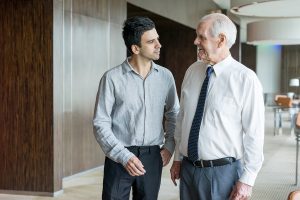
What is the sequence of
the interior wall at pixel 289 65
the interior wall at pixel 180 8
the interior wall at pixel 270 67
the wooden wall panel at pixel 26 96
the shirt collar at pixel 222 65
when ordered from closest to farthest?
the shirt collar at pixel 222 65 < the wooden wall panel at pixel 26 96 < the interior wall at pixel 180 8 < the interior wall at pixel 289 65 < the interior wall at pixel 270 67

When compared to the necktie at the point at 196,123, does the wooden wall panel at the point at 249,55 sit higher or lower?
higher

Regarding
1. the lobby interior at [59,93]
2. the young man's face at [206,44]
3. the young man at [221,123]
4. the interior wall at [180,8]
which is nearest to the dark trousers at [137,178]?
the young man at [221,123]

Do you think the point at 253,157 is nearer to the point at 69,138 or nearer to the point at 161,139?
the point at 161,139

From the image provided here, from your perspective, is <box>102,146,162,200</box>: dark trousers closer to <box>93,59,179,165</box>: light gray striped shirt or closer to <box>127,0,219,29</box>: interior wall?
<box>93,59,179,165</box>: light gray striped shirt

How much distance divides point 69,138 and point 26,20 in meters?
1.78

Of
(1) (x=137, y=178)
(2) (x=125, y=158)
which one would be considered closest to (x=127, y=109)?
(2) (x=125, y=158)

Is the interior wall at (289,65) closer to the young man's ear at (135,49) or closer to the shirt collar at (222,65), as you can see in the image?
the young man's ear at (135,49)

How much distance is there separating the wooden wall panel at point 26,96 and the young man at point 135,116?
3323 mm

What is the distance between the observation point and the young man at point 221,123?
94.0 inches

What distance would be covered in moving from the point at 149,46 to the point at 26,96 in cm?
369

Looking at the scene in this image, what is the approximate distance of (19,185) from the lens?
6145mm

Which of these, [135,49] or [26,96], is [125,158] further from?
[26,96]

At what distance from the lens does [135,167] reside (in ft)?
8.48

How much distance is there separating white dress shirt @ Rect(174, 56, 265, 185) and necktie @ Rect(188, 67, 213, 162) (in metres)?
0.02
